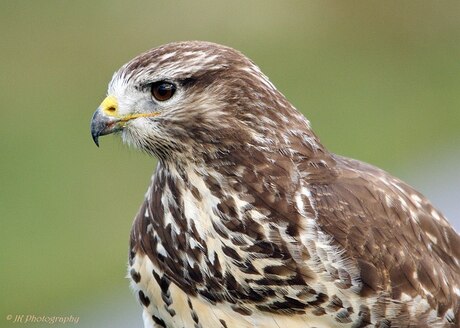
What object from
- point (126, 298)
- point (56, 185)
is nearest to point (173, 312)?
point (126, 298)

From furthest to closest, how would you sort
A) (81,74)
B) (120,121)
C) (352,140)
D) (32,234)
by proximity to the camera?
(81,74), (352,140), (32,234), (120,121)

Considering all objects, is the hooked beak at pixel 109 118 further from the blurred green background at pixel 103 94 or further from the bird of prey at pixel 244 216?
the blurred green background at pixel 103 94

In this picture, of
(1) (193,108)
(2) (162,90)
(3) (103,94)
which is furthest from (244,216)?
(3) (103,94)

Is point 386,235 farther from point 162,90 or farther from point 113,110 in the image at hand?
point 113,110

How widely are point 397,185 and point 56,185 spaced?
7.30m

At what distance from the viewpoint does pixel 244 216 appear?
6133 mm

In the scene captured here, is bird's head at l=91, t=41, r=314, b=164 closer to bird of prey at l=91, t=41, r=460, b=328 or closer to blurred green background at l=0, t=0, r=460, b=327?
bird of prey at l=91, t=41, r=460, b=328

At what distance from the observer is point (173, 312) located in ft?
20.6

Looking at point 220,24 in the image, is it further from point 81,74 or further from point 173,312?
point 173,312

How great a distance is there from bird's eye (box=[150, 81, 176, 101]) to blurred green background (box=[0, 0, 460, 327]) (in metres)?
3.97

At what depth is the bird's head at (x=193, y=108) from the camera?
241 inches

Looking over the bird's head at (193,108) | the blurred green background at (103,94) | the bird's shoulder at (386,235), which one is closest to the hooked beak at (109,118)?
the bird's head at (193,108)

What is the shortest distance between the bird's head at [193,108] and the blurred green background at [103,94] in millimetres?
3894

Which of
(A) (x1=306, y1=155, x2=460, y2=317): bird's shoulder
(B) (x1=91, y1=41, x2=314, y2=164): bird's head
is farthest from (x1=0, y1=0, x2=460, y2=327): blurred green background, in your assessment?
(B) (x1=91, y1=41, x2=314, y2=164): bird's head
